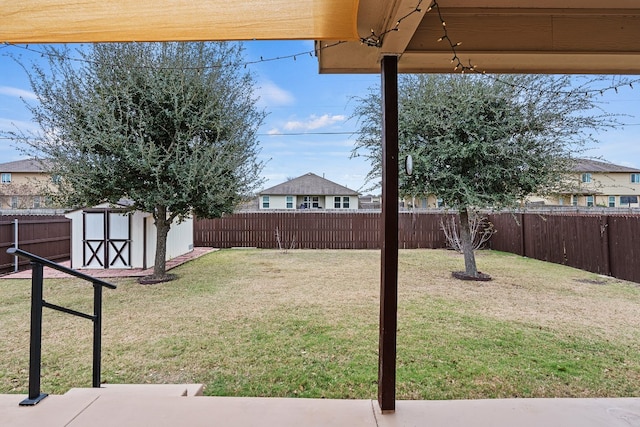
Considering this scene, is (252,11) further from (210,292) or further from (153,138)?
(153,138)

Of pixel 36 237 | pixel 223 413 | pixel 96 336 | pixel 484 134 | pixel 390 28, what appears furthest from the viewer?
pixel 36 237

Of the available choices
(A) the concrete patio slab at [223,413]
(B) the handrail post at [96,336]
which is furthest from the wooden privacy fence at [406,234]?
(A) the concrete patio slab at [223,413]

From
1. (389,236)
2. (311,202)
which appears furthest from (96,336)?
(311,202)

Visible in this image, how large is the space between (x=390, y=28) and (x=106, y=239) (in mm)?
8200

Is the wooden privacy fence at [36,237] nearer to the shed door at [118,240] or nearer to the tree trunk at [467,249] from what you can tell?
the shed door at [118,240]

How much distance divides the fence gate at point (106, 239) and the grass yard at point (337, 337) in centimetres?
162

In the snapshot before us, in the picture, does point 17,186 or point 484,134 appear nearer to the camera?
point 484,134

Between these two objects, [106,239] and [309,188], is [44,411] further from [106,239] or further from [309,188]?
[309,188]

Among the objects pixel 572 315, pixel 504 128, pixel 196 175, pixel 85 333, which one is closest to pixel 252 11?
pixel 85 333

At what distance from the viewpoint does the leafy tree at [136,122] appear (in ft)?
18.7

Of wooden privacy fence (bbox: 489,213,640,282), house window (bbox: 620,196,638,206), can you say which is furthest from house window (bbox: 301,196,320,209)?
house window (bbox: 620,196,638,206)

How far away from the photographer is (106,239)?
25.8ft

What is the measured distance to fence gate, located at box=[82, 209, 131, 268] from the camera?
25.8ft

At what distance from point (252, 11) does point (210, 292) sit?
492 centimetres
